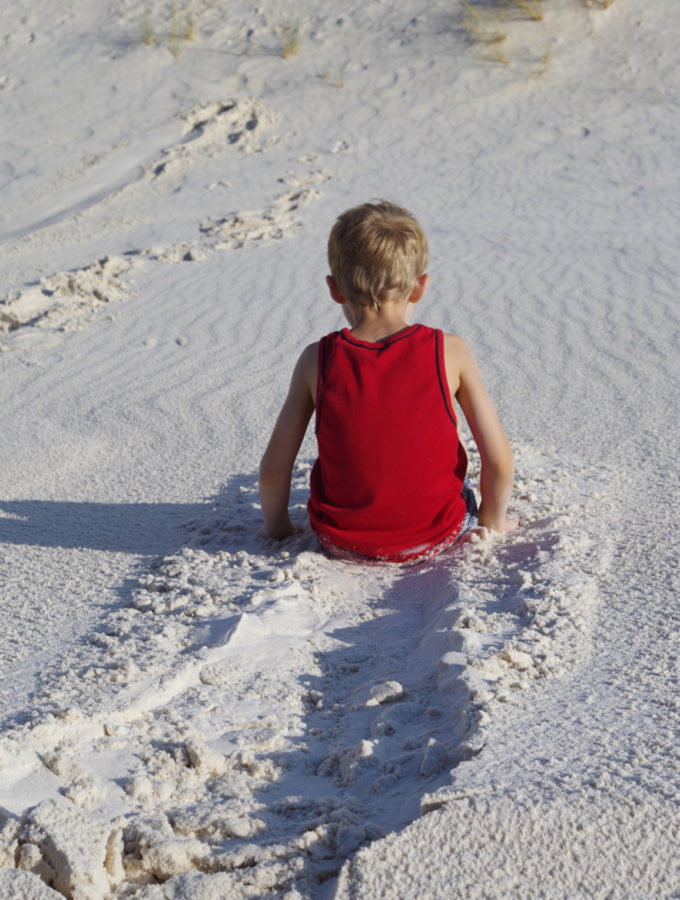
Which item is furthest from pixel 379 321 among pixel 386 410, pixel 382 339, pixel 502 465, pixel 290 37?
pixel 290 37

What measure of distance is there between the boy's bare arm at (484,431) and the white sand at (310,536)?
0.47 ft

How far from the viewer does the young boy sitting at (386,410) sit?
2.83 m

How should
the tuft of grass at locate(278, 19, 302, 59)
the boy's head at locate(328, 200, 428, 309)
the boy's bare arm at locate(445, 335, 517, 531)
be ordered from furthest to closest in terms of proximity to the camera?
the tuft of grass at locate(278, 19, 302, 59) → the boy's bare arm at locate(445, 335, 517, 531) → the boy's head at locate(328, 200, 428, 309)

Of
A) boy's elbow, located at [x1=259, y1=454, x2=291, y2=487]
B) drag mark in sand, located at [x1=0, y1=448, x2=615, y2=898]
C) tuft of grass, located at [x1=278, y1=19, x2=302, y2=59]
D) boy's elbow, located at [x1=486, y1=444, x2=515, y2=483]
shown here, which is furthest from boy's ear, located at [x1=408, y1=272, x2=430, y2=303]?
tuft of grass, located at [x1=278, y1=19, x2=302, y2=59]

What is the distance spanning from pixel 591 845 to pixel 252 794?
713 millimetres

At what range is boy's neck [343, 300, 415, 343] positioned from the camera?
9.43 ft

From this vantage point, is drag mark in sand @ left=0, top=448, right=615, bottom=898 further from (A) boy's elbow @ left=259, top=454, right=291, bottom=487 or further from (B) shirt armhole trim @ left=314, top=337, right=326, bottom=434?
(B) shirt armhole trim @ left=314, top=337, right=326, bottom=434

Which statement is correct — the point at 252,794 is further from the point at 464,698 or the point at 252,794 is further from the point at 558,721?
the point at 558,721

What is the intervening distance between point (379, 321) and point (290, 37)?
33.0 ft

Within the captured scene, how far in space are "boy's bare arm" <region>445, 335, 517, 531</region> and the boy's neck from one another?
0.17m

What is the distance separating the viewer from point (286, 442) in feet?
10.2

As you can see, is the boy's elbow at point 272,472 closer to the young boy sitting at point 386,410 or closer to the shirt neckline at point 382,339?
the young boy sitting at point 386,410

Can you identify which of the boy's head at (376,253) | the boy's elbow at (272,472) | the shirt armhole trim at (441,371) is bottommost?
the boy's elbow at (272,472)

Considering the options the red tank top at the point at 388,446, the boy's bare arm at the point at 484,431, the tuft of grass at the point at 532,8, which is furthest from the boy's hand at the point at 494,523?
the tuft of grass at the point at 532,8
